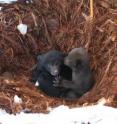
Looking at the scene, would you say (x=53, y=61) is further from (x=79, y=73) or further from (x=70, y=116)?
(x=70, y=116)

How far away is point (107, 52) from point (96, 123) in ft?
5.47

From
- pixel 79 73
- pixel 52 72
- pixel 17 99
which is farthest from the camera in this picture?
pixel 52 72

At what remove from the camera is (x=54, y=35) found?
36.6 ft

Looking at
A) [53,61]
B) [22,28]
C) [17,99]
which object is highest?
[22,28]

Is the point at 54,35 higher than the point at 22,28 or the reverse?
the reverse

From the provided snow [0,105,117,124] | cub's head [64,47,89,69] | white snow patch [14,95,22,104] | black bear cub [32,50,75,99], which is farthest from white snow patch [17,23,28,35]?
snow [0,105,117,124]

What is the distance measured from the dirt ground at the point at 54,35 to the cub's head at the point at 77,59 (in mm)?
276

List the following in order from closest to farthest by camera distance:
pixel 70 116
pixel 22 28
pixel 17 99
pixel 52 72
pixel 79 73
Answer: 1. pixel 70 116
2. pixel 17 99
3. pixel 79 73
4. pixel 52 72
5. pixel 22 28

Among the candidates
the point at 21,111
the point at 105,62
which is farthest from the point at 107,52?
the point at 21,111

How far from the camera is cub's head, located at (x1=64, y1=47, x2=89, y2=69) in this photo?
10.2m

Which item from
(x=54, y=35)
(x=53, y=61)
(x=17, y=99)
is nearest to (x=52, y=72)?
(x=53, y=61)

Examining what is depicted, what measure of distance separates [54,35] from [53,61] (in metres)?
0.81

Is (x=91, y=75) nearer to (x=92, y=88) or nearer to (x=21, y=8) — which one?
(x=92, y=88)

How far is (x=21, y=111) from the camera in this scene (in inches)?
376
